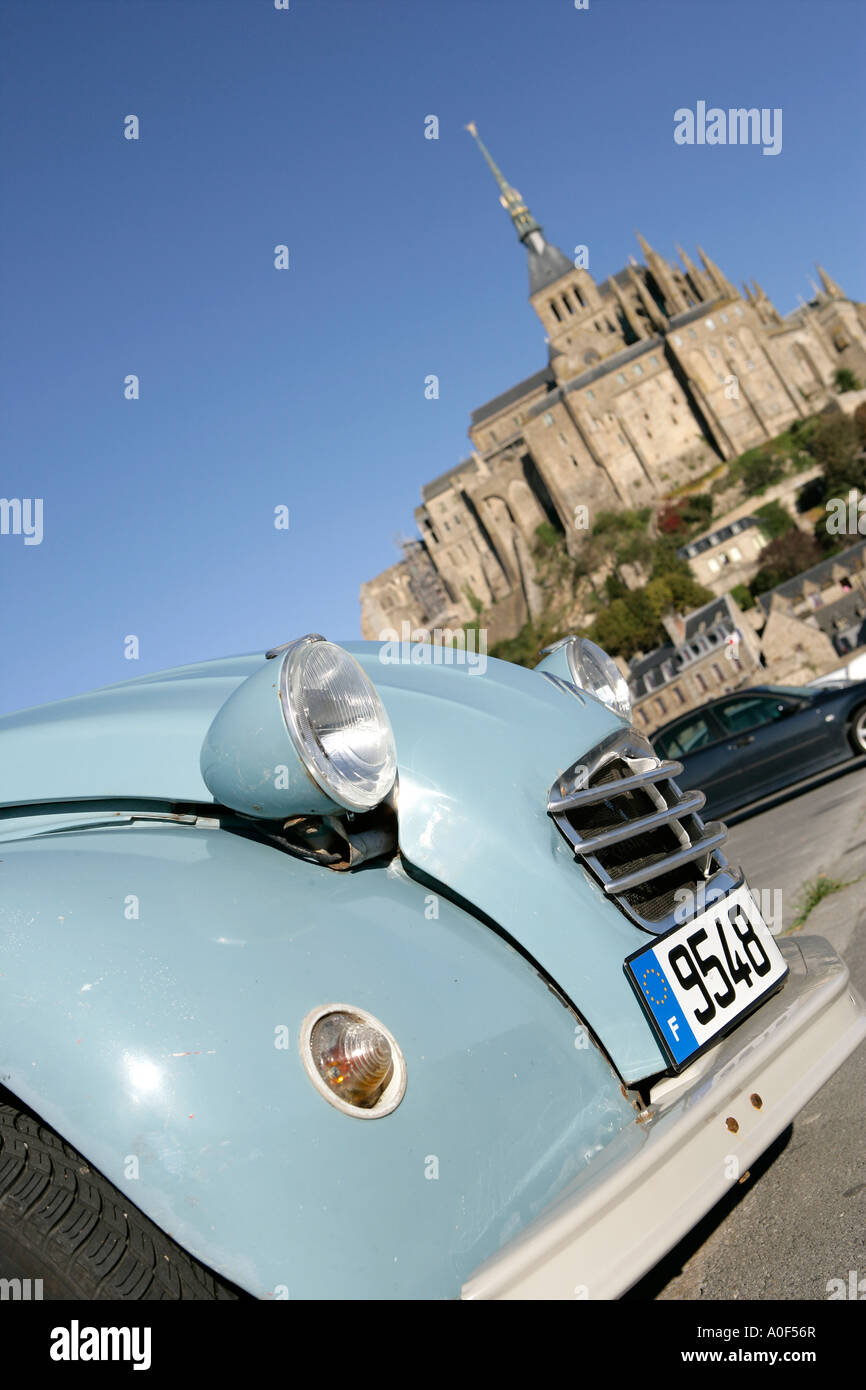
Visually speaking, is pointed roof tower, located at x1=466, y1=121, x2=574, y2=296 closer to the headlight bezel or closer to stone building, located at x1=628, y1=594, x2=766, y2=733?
stone building, located at x1=628, y1=594, x2=766, y2=733

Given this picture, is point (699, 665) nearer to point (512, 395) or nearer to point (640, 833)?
point (512, 395)

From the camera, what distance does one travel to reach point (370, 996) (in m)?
1.79

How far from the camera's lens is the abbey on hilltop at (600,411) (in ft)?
265

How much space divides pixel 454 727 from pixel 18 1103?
1.14m

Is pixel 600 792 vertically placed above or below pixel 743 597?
below

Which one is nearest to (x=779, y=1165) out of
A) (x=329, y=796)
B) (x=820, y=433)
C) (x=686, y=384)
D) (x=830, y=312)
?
(x=329, y=796)

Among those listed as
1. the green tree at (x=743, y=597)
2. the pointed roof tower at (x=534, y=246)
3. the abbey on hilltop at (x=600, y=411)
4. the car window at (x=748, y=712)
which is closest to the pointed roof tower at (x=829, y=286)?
the abbey on hilltop at (x=600, y=411)

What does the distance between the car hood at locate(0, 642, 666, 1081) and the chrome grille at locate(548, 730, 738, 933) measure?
0.15 ft

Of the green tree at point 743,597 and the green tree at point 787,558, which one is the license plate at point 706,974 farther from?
the green tree at point 743,597

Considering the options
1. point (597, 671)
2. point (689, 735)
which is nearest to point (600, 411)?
point (689, 735)

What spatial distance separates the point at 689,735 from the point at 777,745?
1.05 metres

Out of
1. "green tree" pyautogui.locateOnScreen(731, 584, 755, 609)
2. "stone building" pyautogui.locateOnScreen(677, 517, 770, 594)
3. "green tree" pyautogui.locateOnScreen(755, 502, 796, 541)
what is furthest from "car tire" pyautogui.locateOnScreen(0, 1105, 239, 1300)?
"green tree" pyautogui.locateOnScreen(755, 502, 796, 541)

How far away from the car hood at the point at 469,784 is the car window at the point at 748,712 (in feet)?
28.2
